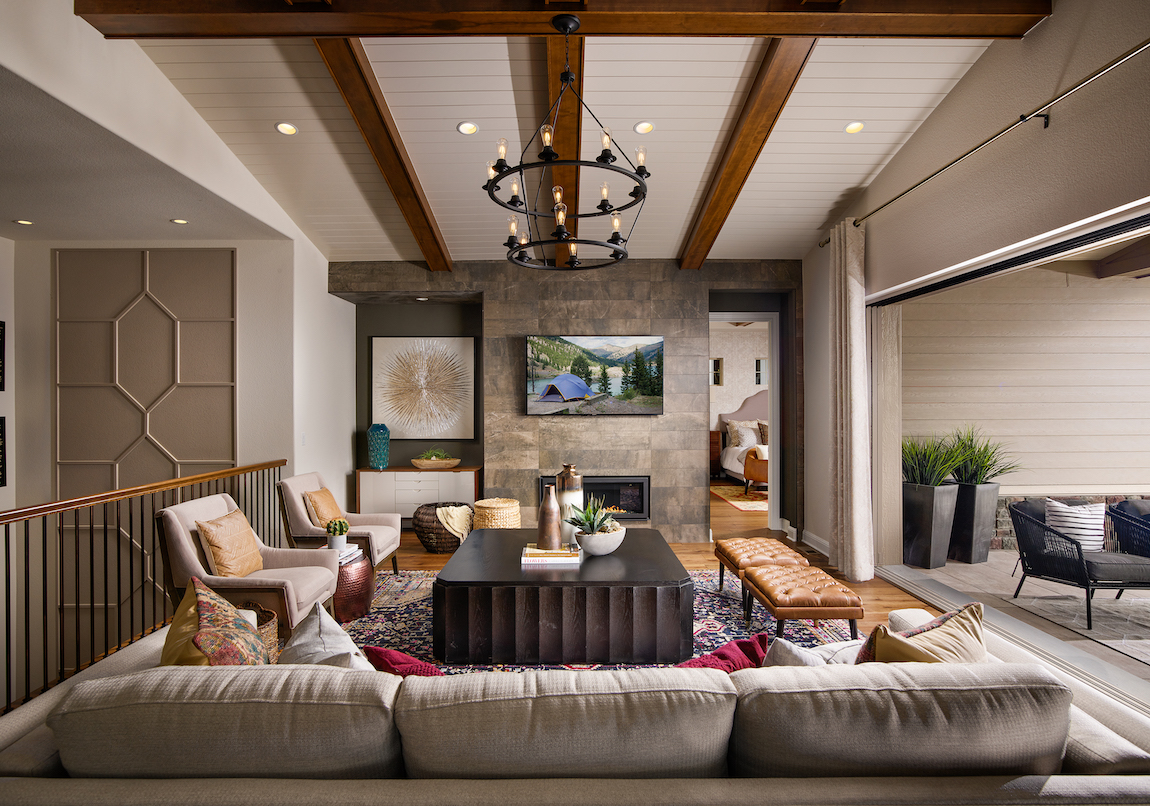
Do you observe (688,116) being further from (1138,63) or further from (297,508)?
(297,508)

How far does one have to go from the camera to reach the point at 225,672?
1113mm

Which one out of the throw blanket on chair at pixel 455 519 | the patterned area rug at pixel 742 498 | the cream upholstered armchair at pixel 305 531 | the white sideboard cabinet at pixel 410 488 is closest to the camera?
the cream upholstered armchair at pixel 305 531

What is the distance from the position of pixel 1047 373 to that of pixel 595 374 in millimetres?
3416

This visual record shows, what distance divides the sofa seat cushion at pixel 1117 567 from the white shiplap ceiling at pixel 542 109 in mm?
2714

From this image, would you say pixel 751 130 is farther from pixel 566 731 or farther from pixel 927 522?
pixel 566 731

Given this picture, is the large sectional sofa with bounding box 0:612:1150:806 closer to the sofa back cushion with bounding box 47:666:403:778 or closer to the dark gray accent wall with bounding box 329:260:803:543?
the sofa back cushion with bounding box 47:666:403:778

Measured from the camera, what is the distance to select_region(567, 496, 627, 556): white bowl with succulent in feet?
10.3

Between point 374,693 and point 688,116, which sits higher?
point 688,116

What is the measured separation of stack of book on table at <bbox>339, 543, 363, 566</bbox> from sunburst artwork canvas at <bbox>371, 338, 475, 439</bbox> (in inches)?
103

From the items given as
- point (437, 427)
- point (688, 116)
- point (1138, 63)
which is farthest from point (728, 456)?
point (1138, 63)

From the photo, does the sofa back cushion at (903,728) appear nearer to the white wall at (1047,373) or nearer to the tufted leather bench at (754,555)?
the white wall at (1047,373)

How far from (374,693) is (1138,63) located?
339 cm

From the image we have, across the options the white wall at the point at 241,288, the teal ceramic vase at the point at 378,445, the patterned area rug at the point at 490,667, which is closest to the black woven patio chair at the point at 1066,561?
the patterned area rug at the point at 490,667

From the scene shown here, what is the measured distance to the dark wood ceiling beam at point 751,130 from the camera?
304 centimetres
